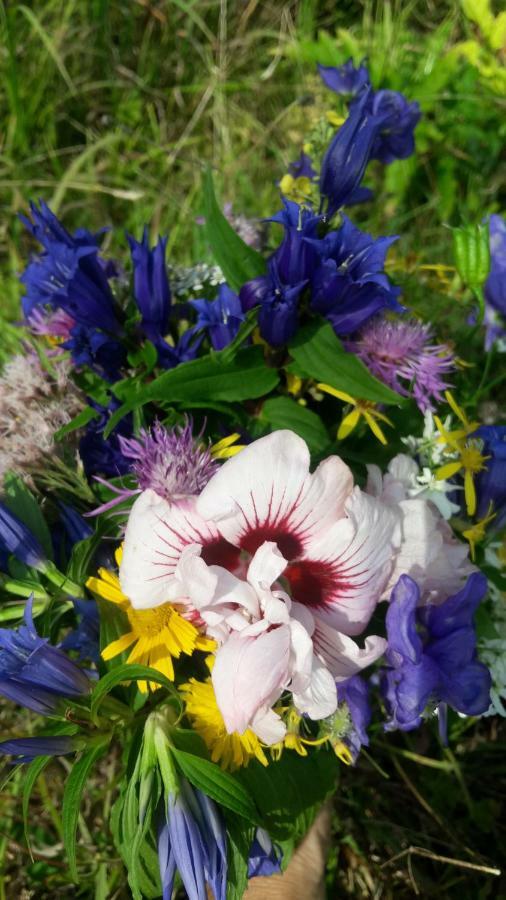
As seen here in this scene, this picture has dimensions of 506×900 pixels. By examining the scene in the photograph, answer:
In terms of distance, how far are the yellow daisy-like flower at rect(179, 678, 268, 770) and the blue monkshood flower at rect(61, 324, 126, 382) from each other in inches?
13.8

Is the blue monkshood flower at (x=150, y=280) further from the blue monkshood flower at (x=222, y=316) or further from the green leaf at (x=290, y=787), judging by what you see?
the green leaf at (x=290, y=787)

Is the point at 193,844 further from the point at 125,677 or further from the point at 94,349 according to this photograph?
the point at 94,349

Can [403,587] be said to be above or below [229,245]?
below

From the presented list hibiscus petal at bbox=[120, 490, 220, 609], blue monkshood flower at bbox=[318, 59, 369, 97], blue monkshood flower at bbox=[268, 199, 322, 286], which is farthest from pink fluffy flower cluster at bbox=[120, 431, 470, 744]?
blue monkshood flower at bbox=[318, 59, 369, 97]

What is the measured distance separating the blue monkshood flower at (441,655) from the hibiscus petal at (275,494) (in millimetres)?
94

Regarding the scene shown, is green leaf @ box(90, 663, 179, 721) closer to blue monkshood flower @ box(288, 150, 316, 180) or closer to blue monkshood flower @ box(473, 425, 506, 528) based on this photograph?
blue monkshood flower @ box(473, 425, 506, 528)

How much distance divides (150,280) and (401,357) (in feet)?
0.94

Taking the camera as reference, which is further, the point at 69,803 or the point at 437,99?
the point at 437,99

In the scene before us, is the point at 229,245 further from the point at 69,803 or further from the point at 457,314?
the point at 69,803

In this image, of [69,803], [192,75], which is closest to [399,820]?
[69,803]

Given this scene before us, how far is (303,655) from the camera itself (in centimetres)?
55

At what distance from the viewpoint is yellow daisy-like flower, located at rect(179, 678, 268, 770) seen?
64cm

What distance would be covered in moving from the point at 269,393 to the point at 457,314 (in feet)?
1.40

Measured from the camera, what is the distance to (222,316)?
30.5 inches
